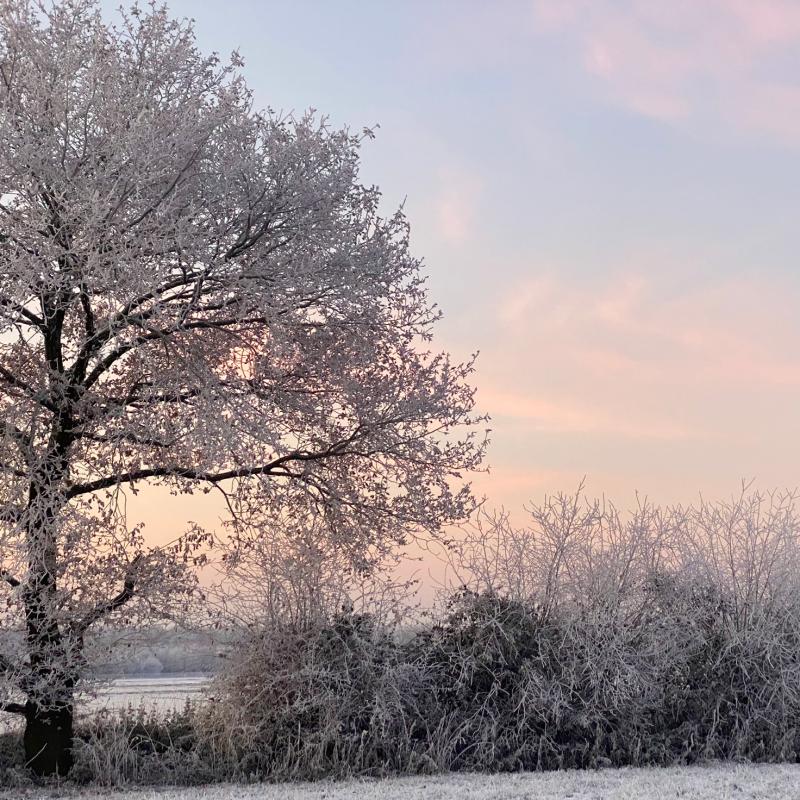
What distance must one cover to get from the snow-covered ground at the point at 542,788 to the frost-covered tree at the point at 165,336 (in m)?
1.97

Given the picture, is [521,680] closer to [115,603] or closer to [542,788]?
[542,788]

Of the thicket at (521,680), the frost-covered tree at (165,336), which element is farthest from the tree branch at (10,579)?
the thicket at (521,680)

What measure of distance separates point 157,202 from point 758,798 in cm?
863

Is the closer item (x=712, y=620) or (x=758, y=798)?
(x=758, y=798)

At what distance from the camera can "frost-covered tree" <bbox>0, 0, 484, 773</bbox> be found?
407 inches

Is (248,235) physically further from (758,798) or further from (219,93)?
(758,798)

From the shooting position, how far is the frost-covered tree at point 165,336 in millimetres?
10336

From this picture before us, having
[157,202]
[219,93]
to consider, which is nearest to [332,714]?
[157,202]

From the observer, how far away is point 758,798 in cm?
876

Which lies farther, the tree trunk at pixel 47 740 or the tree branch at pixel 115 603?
the tree trunk at pixel 47 740

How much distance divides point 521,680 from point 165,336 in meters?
5.74

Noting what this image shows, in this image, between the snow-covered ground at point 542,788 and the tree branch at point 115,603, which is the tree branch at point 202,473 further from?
the snow-covered ground at point 542,788

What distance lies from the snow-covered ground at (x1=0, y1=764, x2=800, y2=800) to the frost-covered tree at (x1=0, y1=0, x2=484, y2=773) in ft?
6.48

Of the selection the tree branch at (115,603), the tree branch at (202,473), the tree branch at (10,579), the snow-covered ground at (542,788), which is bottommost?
the snow-covered ground at (542,788)
